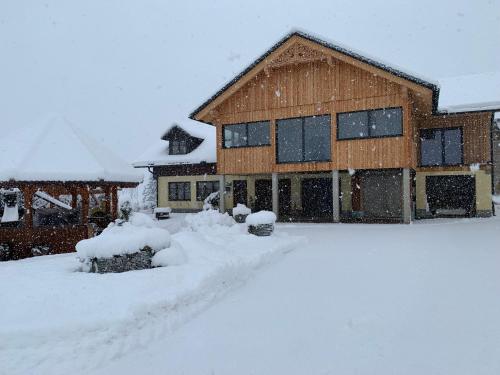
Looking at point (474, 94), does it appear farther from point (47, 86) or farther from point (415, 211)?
point (47, 86)

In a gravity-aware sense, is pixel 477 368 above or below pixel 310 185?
below

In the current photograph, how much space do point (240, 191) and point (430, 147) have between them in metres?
10.8

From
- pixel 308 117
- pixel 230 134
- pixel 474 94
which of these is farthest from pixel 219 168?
pixel 474 94

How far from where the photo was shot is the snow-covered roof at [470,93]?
751 inches

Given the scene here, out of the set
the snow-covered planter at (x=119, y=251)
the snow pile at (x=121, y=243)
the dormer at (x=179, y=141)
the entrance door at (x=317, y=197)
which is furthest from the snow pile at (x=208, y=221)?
the dormer at (x=179, y=141)

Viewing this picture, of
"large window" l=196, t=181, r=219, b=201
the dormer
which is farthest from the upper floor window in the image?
"large window" l=196, t=181, r=219, b=201

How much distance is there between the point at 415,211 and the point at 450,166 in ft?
9.17

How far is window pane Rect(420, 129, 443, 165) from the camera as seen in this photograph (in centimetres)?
2044

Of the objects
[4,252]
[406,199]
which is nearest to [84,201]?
[4,252]

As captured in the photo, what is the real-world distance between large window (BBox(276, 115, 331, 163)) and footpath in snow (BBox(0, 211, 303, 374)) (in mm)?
10764

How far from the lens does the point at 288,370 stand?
144 inches

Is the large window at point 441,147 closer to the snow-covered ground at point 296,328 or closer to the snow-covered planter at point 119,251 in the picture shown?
the snow-covered ground at point 296,328

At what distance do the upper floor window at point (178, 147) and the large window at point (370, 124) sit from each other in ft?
40.8

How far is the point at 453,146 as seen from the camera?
2017 cm
